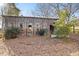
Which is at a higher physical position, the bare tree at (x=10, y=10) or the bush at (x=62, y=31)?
the bare tree at (x=10, y=10)

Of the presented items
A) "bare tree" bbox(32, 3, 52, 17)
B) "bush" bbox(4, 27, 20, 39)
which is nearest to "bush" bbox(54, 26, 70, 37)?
"bare tree" bbox(32, 3, 52, 17)

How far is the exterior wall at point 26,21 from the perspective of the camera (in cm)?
251

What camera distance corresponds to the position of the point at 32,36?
254cm

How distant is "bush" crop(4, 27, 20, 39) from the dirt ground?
4cm

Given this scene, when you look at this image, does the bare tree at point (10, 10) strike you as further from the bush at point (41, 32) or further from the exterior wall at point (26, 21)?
the bush at point (41, 32)

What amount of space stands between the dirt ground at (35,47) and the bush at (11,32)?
4 cm

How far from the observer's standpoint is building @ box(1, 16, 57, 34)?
251cm

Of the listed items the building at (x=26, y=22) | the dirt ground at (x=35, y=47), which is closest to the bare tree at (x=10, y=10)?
the building at (x=26, y=22)

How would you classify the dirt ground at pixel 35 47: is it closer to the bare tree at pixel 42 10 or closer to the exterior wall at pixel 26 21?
the exterior wall at pixel 26 21

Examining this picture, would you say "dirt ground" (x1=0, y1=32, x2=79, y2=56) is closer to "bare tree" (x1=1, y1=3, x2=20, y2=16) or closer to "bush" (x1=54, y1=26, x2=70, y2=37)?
"bush" (x1=54, y1=26, x2=70, y2=37)

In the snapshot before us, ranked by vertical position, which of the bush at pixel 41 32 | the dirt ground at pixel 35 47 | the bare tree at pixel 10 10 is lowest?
the dirt ground at pixel 35 47

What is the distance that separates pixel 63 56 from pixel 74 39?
21cm

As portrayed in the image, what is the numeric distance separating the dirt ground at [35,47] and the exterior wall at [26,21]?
13cm

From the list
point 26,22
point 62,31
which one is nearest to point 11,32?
point 26,22
